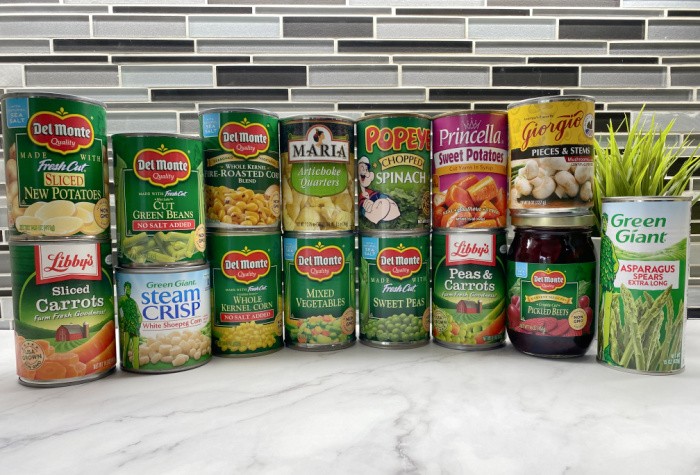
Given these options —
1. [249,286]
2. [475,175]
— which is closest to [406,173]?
[475,175]

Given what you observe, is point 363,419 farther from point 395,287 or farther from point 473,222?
point 473,222

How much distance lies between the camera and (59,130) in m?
0.86

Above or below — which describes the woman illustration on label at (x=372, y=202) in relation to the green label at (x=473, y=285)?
above

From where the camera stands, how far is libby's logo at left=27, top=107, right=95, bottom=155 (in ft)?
2.79

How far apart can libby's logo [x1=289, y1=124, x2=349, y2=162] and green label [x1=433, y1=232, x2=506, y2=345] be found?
314 mm

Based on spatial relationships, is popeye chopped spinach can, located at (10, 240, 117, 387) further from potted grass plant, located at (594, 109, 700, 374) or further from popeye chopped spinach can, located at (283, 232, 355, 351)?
Result: potted grass plant, located at (594, 109, 700, 374)

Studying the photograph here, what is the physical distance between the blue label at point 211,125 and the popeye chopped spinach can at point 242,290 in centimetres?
22

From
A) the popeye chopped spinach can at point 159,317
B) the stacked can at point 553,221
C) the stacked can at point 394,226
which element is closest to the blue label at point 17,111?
the popeye chopped spinach can at point 159,317

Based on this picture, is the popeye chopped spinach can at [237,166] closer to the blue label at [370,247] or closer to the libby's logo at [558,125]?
the blue label at [370,247]

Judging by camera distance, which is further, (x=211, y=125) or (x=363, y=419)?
(x=211, y=125)

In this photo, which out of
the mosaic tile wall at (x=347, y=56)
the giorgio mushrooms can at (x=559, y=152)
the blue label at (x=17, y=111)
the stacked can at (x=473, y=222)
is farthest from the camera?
the mosaic tile wall at (x=347, y=56)

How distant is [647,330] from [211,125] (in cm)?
97

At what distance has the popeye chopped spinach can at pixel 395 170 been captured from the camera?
3.48 feet

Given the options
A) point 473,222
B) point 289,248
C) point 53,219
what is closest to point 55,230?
point 53,219
